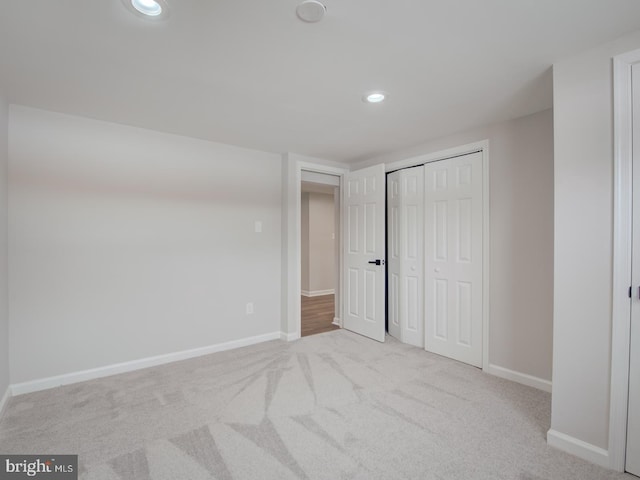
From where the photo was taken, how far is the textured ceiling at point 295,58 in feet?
4.89

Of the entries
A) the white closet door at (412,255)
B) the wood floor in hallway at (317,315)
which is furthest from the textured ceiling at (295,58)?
the wood floor in hallway at (317,315)

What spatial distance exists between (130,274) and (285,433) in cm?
205

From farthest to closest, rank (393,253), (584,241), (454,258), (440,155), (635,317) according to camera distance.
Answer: (393,253) < (440,155) < (454,258) < (584,241) < (635,317)

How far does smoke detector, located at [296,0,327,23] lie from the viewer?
55.8 inches

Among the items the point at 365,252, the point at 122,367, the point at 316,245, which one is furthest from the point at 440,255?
the point at 316,245

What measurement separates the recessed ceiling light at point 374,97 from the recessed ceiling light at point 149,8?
1.37 m

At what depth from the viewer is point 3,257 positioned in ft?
7.73

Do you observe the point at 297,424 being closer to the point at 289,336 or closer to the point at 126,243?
the point at 289,336

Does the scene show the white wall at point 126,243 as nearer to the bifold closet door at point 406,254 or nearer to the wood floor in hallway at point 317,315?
the wood floor in hallway at point 317,315

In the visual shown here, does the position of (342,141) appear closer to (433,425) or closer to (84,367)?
(433,425)

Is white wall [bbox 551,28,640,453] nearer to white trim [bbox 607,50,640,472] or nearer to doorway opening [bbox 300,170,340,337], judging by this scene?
white trim [bbox 607,50,640,472]

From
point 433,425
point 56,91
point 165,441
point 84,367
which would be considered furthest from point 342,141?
point 84,367

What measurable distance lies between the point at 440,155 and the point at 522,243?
1.20 m

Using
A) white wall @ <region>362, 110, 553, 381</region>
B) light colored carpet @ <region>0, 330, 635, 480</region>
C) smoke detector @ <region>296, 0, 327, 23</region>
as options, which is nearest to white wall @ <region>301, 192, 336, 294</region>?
light colored carpet @ <region>0, 330, 635, 480</region>
